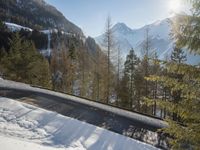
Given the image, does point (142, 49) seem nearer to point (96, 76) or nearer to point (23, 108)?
point (96, 76)

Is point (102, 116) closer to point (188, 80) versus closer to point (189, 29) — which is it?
point (188, 80)

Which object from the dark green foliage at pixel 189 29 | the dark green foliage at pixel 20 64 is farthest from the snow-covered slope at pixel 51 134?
the dark green foliage at pixel 20 64

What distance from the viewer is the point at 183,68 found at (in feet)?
26.1

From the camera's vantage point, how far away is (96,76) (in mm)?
40281

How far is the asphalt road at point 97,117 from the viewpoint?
1466 cm

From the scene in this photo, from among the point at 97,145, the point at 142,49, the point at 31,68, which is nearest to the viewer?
the point at 97,145

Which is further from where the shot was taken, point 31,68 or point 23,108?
point 31,68

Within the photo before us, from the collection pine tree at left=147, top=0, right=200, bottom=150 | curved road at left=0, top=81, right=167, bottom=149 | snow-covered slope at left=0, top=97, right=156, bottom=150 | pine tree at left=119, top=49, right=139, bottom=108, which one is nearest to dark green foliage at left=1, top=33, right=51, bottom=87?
pine tree at left=119, top=49, right=139, bottom=108

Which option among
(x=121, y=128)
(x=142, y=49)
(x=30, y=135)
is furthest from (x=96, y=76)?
(x=30, y=135)

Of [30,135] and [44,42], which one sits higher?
[44,42]

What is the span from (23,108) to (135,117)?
714cm

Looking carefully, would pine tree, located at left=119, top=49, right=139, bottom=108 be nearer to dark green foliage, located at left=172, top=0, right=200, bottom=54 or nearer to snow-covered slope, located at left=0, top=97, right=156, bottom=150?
snow-covered slope, located at left=0, top=97, right=156, bottom=150

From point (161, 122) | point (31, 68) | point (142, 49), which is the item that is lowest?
point (161, 122)

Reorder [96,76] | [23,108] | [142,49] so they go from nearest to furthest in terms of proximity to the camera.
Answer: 1. [23,108]
2. [142,49]
3. [96,76]
